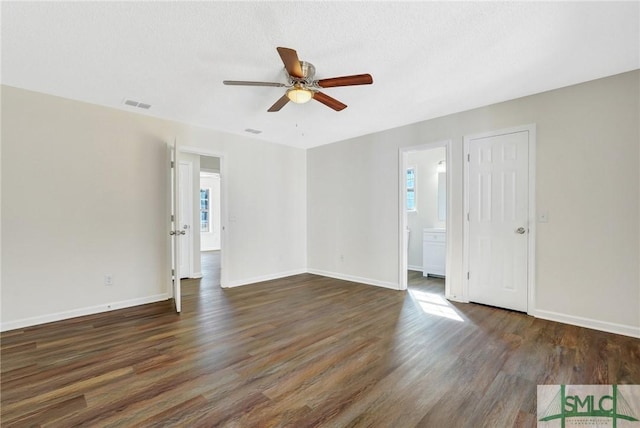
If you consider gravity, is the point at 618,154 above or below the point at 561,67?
below

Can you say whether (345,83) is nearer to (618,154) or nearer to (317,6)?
(317,6)

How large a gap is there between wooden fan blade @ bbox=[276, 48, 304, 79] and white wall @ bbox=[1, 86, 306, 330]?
8.95 ft

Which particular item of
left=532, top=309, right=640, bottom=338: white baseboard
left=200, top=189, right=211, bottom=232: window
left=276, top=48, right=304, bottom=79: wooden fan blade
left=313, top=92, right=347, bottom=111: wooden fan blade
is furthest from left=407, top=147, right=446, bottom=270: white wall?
left=200, top=189, right=211, bottom=232: window

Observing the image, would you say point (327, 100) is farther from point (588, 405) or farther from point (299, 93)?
point (588, 405)

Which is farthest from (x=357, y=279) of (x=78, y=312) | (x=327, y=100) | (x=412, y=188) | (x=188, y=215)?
(x=78, y=312)

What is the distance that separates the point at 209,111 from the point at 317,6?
2.44 meters

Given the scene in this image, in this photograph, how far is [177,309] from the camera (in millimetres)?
3469

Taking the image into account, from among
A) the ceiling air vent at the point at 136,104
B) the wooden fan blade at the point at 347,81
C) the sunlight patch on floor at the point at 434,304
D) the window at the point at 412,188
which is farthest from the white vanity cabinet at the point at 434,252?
the ceiling air vent at the point at 136,104

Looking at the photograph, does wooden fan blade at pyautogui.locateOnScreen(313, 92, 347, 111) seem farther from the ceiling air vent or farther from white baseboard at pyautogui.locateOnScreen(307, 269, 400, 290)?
white baseboard at pyautogui.locateOnScreen(307, 269, 400, 290)

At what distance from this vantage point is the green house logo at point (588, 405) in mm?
1651

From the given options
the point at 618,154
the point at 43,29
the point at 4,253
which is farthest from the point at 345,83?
the point at 4,253

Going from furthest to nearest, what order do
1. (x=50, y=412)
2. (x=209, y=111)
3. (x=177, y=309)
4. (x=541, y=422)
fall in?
1. (x=209, y=111)
2. (x=177, y=309)
3. (x=50, y=412)
4. (x=541, y=422)

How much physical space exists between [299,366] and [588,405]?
192 centimetres

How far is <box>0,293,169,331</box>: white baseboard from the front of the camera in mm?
3044
